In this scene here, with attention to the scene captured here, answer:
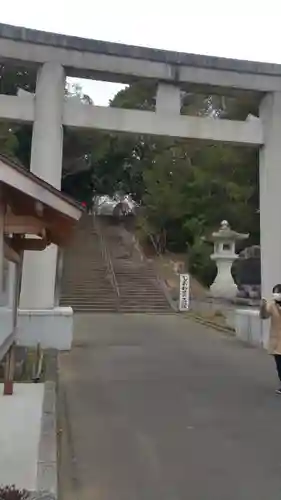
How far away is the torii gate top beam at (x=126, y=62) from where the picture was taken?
12023mm

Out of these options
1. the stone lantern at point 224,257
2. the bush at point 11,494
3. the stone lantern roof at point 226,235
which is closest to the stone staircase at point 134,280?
the stone lantern at point 224,257

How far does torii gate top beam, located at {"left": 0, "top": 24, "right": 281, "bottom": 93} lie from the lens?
1202cm

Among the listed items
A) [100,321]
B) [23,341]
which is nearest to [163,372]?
[23,341]

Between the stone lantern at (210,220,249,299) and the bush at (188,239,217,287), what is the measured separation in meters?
2.35

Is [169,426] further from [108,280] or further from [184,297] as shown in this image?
[108,280]

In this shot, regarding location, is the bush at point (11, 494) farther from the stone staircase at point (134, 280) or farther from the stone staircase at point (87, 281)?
the stone staircase at point (134, 280)

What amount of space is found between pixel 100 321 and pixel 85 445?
1536 cm

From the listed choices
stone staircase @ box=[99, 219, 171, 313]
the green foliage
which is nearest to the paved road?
stone staircase @ box=[99, 219, 171, 313]

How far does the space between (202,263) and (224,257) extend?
365 cm

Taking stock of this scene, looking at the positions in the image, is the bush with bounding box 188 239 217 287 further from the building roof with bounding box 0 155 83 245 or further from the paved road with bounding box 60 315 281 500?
the building roof with bounding box 0 155 83 245

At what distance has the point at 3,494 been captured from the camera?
3.93m

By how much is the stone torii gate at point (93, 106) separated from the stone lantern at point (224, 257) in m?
14.6

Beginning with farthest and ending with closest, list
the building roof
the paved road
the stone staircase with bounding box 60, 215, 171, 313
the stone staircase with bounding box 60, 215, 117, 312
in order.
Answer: the stone staircase with bounding box 60, 215, 171, 313 < the stone staircase with bounding box 60, 215, 117, 312 < the paved road < the building roof

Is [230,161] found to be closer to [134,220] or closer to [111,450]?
[134,220]
